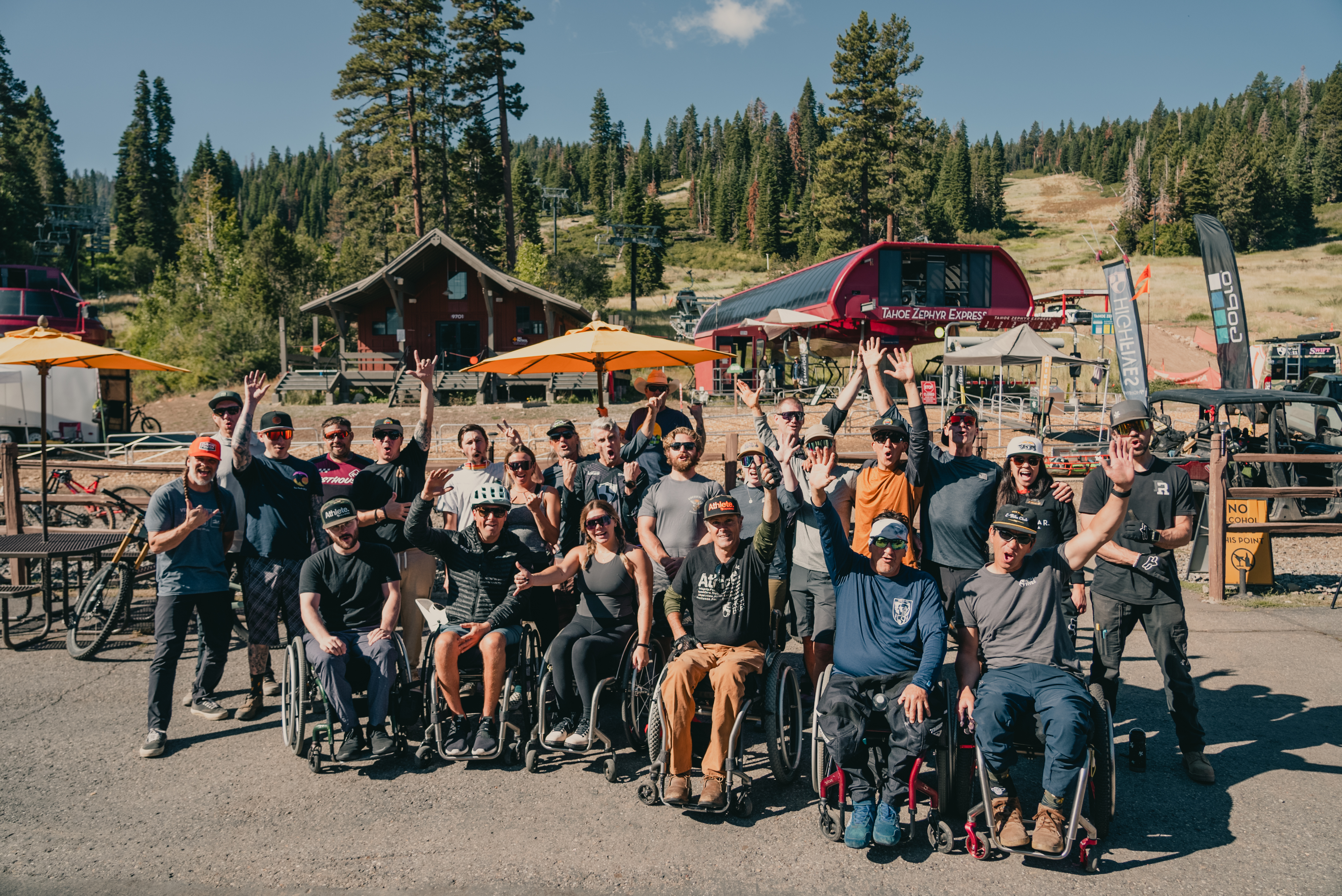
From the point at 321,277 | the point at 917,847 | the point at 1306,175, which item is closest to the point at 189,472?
the point at 917,847

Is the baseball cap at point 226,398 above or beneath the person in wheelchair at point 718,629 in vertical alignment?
above

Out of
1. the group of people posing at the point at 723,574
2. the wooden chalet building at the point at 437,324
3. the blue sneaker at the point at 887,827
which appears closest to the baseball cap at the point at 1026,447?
the group of people posing at the point at 723,574

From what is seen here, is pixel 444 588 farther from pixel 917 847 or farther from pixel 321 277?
pixel 321 277

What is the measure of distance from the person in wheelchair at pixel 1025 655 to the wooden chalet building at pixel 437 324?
21.4m

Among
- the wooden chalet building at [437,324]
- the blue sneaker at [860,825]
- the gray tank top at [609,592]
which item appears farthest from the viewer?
the wooden chalet building at [437,324]

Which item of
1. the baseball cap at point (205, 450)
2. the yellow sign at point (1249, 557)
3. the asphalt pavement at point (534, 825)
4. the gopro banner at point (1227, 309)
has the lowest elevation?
the asphalt pavement at point (534, 825)

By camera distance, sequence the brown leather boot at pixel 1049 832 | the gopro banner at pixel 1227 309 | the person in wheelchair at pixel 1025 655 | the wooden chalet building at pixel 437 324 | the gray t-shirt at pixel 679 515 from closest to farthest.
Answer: the brown leather boot at pixel 1049 832 → the person in wheelchair at pixel 1025 655 → the gray t-shirt at pixel 679 515 → the gopro banner at pixel 1227 309 → the wooden chalet building at pixel 437 324

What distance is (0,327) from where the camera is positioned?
17484mm

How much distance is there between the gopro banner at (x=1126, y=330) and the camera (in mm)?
14375

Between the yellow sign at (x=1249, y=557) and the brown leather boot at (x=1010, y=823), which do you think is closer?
the brown leather boot at (x=1010, y=823)

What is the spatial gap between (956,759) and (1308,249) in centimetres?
8816

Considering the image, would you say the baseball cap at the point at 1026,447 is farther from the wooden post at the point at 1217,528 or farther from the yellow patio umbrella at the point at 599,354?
the wooden post at the point at 1217,528

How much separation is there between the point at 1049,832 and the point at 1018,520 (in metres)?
1.45

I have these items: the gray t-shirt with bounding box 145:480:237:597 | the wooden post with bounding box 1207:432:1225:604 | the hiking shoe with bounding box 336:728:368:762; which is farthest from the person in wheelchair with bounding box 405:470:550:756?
the wooden post with bounding box 1207:432:1225:604
